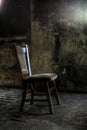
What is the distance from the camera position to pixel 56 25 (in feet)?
13.2

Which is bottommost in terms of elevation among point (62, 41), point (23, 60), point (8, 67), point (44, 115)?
point (44, 115)

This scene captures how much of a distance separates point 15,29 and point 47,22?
0.67 meters

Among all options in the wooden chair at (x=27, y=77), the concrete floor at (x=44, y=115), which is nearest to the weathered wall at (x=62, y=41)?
the concrete floor at (x=44, y=115)

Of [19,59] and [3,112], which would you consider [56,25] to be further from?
[3,112]

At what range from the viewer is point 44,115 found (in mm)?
2604

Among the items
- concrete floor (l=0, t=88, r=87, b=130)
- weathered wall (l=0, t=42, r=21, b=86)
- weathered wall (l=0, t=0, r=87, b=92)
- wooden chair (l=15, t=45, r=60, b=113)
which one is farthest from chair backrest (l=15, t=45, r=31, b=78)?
weathered wall (l=0, t=42, r=21, b=86)

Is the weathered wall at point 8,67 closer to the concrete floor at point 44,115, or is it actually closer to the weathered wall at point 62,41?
the weathered wall at point 62,41

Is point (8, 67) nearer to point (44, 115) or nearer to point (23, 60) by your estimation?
point (23, 60)

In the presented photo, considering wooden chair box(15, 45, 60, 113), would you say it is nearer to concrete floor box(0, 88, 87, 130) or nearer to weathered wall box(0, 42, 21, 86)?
concrete floor box(0, 88, 87, 130)

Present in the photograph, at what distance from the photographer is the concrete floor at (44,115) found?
224 centimetres

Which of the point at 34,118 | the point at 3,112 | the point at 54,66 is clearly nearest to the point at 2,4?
the point at 54,66

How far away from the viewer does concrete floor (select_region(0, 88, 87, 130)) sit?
2.24 meters

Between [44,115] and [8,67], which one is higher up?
[8,67]

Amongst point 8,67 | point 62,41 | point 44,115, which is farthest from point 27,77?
point 8,67
